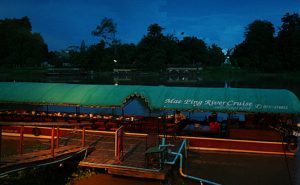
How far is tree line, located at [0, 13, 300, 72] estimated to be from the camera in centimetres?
8888

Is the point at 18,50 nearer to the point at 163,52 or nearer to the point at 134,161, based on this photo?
the point at 163,52

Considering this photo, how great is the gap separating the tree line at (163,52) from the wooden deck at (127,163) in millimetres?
71318

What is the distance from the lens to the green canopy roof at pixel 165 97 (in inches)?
661

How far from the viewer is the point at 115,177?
1400 cm

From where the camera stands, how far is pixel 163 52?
87625 millimetres

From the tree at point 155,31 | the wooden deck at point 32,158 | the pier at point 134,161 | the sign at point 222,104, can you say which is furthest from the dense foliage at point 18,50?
the wooden deck at point 32,158

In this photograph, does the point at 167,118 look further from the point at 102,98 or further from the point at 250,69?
the point at 250,69

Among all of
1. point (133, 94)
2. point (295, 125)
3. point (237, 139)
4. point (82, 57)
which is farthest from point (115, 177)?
point (82, 57)

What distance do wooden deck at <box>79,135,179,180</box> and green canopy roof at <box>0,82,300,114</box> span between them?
3075mm

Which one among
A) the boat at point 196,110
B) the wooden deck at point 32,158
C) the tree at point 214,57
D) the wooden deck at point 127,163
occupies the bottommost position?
the wooden deck at point 127,163

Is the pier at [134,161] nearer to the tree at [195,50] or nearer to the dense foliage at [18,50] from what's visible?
the tree at [195,50]

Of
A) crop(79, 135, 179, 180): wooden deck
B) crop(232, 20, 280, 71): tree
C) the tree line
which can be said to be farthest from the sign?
crop(232, 20, 280, 71): tree

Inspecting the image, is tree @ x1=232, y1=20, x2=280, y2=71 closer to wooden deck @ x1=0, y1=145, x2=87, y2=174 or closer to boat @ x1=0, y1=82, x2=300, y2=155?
boat @ x1=0, y1=82, x2=300, y2=155

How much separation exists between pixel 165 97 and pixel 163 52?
7048 cm
